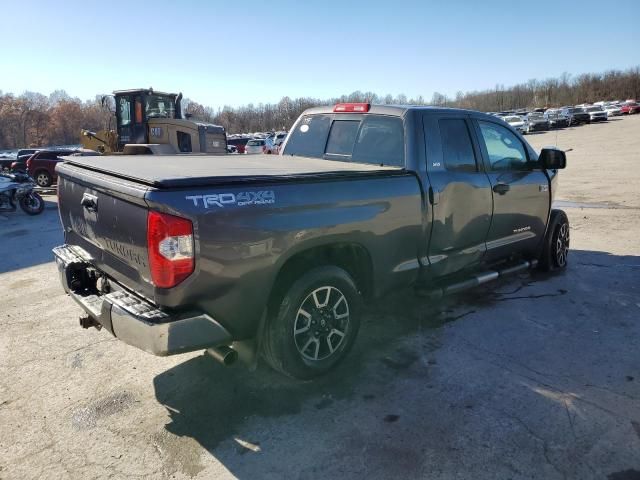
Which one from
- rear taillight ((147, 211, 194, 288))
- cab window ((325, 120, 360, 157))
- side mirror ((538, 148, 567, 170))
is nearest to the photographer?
rear taillight ((147, 211, 194, 288))

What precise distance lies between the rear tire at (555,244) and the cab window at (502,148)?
1055 mm

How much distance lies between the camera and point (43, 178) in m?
19.3

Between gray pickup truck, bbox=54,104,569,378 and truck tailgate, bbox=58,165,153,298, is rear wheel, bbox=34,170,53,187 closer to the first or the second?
gray pickup truck, bbox=54,104,569,378

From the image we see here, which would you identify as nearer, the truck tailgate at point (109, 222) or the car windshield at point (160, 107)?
the truck tailgate at point (109, 222)

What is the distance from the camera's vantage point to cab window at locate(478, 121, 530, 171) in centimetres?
507

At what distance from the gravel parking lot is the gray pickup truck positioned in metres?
0.44

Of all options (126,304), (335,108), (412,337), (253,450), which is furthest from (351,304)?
(335,108)

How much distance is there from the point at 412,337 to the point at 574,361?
4.36ft

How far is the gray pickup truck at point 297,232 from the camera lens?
9.28 ft

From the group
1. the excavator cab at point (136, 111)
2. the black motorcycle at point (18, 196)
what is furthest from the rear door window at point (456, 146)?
the excavator cab at point (136, 111)

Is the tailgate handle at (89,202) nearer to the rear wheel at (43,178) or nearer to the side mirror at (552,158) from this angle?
the side mirror at (552,158)

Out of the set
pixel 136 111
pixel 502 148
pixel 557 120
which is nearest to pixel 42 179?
pixel 136 111

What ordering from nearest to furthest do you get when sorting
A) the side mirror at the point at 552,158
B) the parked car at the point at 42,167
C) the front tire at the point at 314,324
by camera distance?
1. the front tire at the point at 314,324
2. the side mirror at the point at 552,158
3. the parked car at the point at 42,167

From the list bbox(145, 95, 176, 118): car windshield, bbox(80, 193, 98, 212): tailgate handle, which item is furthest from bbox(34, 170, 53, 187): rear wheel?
bbox(80, 193, 98, 212): tailgate handle
